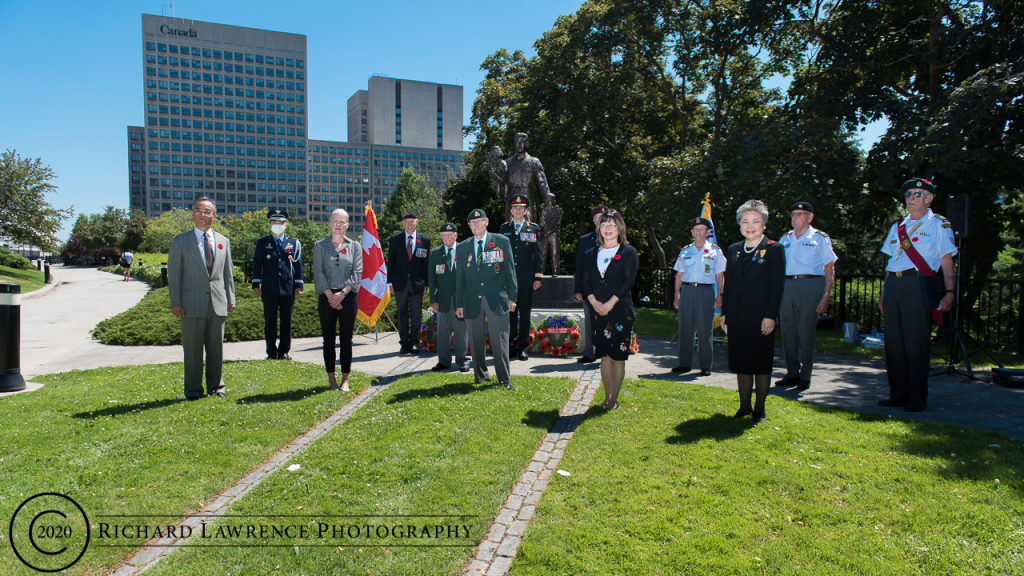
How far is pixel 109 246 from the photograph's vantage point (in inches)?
3012

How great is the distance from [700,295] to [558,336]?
7.61 ft

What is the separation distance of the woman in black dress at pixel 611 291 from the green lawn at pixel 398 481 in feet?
2.63

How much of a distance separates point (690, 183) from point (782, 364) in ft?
24.0

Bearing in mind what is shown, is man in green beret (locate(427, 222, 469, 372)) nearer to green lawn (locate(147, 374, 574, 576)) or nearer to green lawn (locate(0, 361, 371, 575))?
green lawn (locate(0, 361, 371, 575))

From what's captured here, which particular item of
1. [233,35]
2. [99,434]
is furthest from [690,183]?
[233,35]

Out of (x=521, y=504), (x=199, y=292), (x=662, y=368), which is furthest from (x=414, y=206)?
(x=521, y=504)

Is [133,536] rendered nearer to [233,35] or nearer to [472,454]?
[472,454]

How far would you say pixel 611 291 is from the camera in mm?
5551

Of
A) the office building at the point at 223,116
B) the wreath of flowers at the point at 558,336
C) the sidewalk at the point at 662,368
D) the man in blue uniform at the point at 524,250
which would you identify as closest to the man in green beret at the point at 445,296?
the sidewalk at the point at 662,368

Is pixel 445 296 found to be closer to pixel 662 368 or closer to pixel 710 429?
pixel 662 368

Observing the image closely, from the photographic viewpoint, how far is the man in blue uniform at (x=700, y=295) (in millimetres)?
7910

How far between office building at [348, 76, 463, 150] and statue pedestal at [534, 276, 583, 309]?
499 feet

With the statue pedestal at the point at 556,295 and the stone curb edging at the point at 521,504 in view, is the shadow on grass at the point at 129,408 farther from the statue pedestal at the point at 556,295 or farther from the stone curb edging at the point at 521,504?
the statue pedestal at the point at 556,295

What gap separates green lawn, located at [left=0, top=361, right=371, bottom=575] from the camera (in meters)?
3.63
